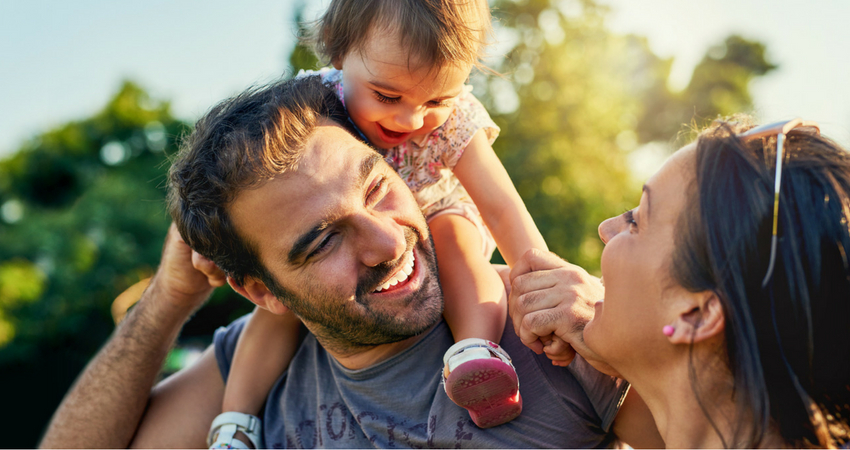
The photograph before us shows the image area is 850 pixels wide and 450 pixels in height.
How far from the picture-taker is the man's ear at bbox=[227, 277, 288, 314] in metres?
2.18

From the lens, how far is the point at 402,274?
1.99 meters

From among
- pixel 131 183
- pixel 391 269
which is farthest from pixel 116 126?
pixel 391 269

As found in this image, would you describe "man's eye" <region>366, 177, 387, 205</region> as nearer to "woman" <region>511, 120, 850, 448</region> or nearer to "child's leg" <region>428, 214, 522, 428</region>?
"child's leg" <region>428, 214, 522, 428</region>

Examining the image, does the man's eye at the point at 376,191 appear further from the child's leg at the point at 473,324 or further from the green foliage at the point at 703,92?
the green foliage at the point at 703,92

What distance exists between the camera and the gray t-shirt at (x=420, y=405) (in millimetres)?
1776

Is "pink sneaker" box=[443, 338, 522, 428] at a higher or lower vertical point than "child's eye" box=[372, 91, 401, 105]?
lower

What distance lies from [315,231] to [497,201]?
0.67m

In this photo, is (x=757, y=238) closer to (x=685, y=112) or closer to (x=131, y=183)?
(x=131, y=183)

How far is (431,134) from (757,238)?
129cm

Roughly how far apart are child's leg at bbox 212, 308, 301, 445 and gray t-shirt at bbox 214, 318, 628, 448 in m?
0.05

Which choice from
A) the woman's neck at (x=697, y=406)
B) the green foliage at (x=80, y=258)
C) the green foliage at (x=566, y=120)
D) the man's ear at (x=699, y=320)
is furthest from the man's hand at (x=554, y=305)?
the green foliage at (x=80, y=258)

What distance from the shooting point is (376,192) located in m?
1.99

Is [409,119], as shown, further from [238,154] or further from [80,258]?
[80,258]

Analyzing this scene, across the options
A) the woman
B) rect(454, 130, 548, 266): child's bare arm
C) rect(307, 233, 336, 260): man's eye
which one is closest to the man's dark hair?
rect(307, 233, 336, 260): man's eye
